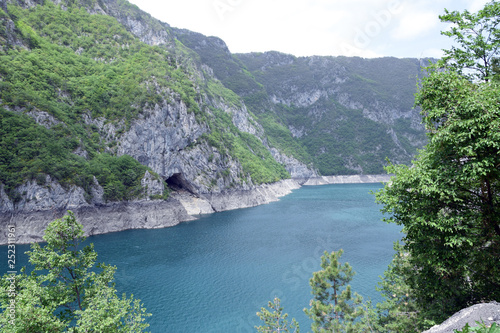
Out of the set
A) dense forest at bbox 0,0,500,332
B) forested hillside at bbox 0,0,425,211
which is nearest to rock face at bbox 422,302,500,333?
dense forest at bbox 0,0,500,332

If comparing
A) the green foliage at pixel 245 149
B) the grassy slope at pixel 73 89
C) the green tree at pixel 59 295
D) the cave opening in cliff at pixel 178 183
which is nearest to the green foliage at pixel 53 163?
the grassy slope at pixel 73 89

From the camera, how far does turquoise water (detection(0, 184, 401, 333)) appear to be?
93.8ft

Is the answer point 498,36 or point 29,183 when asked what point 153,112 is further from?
point 498,36

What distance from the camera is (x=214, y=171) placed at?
96750mm

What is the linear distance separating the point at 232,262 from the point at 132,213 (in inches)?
1423

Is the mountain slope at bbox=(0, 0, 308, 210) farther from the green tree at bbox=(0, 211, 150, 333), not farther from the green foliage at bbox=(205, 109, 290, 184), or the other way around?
the green tree at bbox=(0, 211, 150, 333)

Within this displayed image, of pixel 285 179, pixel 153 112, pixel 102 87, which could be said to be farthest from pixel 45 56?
pixel 285 179

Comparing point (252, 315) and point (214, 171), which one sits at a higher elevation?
point (214, 171)

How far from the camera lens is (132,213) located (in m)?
66.3

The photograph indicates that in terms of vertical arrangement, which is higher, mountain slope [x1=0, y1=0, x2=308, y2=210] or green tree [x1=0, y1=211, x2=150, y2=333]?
mountain slope [x1=0, y1=0, x2=308, y2=210]

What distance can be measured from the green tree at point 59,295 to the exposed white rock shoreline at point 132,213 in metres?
47.9

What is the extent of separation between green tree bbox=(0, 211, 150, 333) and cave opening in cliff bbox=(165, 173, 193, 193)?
75.8 metres

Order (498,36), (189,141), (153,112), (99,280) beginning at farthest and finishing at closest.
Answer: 1. (189,141)
2. (153,112)
3. (99,280)
4. (498,36)

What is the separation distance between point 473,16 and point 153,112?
273ft
